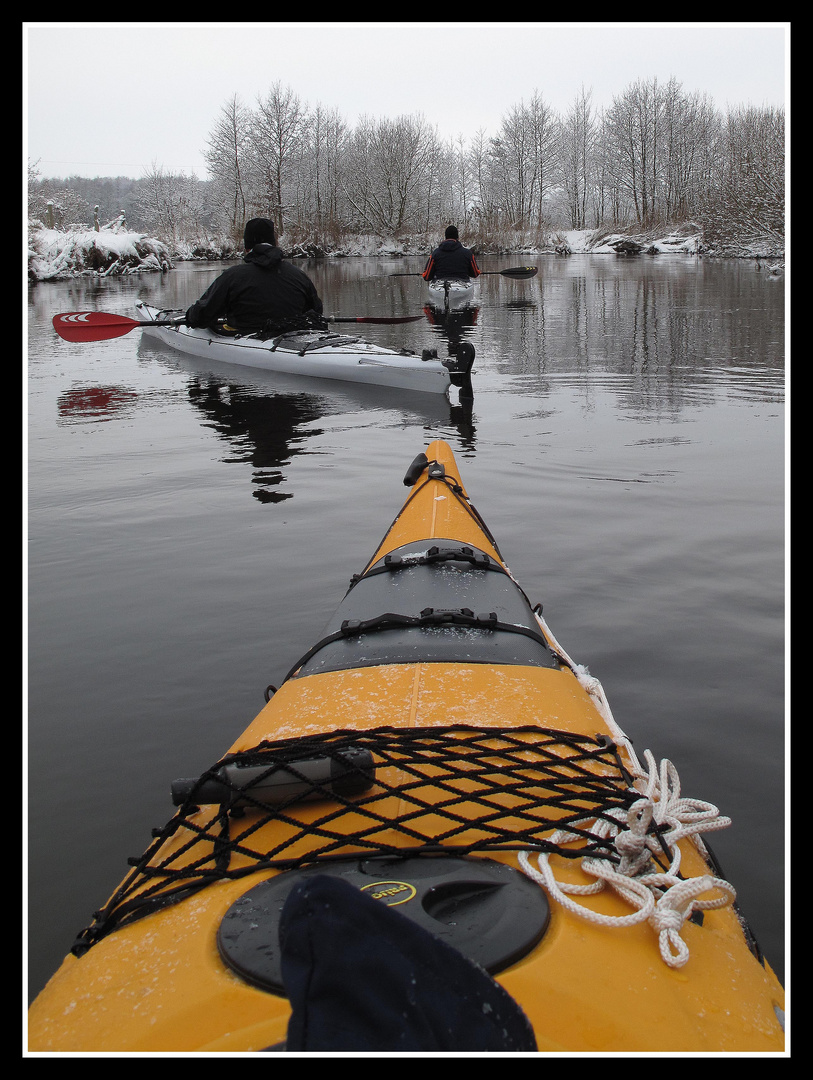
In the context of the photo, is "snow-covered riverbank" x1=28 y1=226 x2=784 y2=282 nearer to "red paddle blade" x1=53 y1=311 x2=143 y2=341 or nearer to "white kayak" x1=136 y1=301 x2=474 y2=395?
"white kayak" x1=136 y1=301 x2=474 y2=395

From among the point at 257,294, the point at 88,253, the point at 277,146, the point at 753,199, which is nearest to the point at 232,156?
the point at 277,146

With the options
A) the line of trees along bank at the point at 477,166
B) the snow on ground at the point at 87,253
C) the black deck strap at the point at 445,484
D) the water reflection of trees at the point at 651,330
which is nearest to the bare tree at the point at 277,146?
the line of trees along bank at the point at 477,166

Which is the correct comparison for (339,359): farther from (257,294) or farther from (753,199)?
(753,199)

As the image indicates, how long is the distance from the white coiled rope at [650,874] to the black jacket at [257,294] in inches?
295

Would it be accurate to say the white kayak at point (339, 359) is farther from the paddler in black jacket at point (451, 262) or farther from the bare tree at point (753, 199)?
the bare tree at point (753, 199)

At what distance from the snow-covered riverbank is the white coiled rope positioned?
24.5m

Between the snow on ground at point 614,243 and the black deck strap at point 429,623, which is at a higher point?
the snow on ground at point 614,243

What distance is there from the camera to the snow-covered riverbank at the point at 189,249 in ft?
89.1

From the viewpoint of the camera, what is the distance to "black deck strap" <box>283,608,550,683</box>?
2037mm

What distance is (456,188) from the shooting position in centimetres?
5950

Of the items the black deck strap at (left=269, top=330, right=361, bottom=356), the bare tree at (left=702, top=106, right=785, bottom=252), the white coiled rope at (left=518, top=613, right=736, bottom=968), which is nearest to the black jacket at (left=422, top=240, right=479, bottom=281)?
the black deck strap at (left=269, top=330, right=361, bottom=356)

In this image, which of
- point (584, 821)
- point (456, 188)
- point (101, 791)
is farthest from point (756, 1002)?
point (456, 188)
